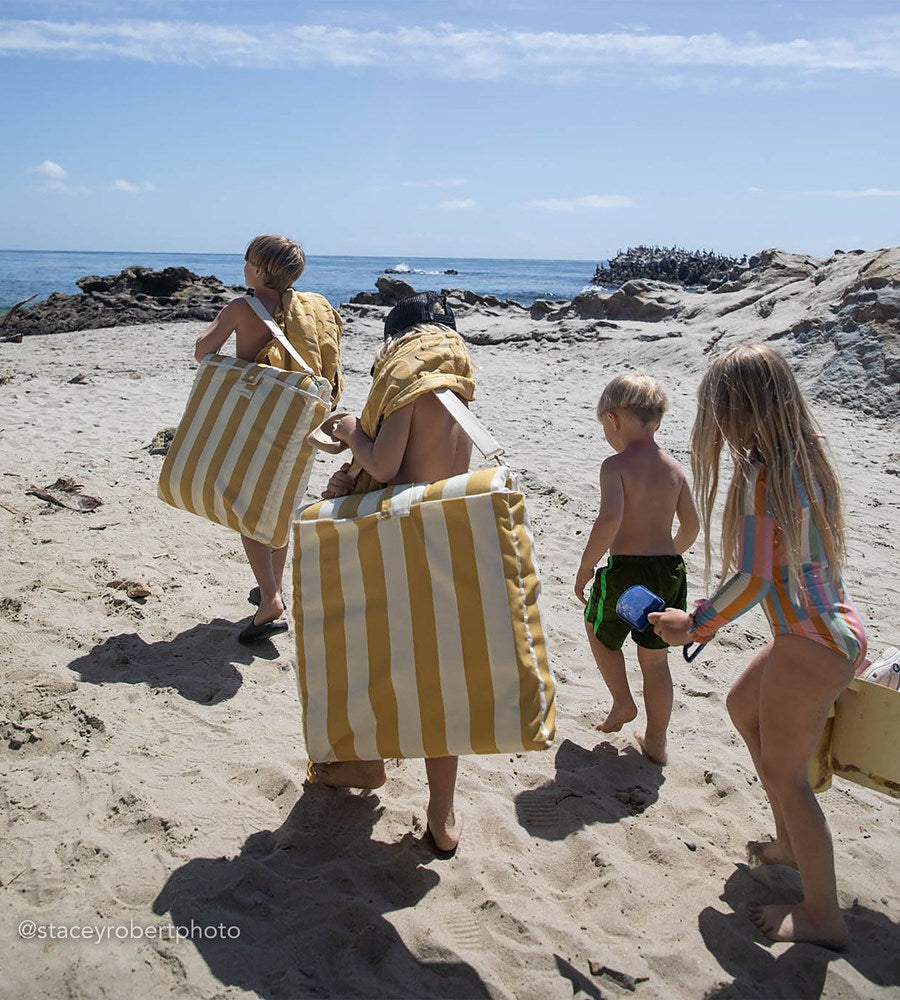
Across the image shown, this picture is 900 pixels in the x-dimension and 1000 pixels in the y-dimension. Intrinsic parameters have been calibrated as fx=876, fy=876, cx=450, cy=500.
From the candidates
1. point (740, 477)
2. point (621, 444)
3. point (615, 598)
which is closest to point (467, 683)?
point (740, 477)

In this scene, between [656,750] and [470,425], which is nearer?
[470,425]

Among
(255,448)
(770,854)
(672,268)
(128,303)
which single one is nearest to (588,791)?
(770,854)

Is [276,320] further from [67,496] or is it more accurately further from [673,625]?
[67,496]

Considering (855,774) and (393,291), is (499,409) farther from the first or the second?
(393,291)

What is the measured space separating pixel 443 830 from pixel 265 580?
5.76ft

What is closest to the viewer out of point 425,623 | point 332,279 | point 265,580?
point 425,623

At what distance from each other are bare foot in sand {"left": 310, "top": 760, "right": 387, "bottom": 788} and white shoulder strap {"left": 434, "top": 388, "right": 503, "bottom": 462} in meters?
1.17

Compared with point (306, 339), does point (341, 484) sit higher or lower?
lower

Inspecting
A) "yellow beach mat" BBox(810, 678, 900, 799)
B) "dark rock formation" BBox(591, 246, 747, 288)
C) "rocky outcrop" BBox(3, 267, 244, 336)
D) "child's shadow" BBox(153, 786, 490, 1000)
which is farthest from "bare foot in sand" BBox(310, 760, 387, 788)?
"dark rock formation" BBox(591, 246, 747, 288)

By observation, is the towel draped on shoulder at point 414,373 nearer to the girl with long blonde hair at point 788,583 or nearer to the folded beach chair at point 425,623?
the folded beach chair at point 425,623

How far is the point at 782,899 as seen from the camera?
2.69m

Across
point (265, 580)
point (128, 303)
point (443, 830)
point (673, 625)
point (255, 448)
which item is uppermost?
point (128, 303)

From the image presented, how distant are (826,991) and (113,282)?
21339 mm

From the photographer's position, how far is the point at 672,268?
4372cm
